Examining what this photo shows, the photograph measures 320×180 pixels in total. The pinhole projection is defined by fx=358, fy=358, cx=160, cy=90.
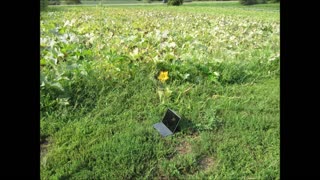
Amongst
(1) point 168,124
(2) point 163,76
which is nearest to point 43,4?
(2) point 163,76

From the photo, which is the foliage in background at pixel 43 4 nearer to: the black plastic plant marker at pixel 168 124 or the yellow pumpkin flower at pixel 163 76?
the yellow pumpkin flower at pixel 163 76

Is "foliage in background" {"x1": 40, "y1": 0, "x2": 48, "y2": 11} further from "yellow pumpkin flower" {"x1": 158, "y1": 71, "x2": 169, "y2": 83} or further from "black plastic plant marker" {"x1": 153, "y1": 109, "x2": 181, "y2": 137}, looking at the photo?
"black plastic plant marker" {"x1": 153, "y1": 109, "x2": 181, "y2": 137}

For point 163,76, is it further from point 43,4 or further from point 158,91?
point 43,4

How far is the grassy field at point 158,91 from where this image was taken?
188 centimetres

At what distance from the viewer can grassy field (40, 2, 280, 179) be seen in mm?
1885

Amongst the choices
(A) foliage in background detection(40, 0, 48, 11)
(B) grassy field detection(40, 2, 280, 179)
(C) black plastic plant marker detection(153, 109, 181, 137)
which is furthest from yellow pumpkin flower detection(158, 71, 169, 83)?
(A) foliage in background detection(40, 0, 48, 11)

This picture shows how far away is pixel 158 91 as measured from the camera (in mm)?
2418

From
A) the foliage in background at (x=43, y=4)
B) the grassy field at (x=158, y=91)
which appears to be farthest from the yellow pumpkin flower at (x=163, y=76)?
the foliage in background at (x=43, y=4)

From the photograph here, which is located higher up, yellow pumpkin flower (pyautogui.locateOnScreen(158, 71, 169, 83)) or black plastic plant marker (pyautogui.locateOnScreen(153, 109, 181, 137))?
yellow pumpkin flower (pyautogui.locateOnScreen(158, 71, 169, 83))
